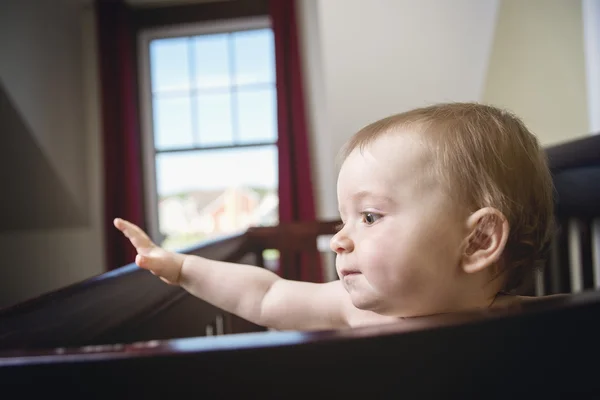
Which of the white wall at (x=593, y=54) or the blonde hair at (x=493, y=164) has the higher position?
the white wall at (x=593, y=54)

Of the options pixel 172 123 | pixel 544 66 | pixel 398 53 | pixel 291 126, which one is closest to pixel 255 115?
pixel 291 126

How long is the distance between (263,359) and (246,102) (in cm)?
285

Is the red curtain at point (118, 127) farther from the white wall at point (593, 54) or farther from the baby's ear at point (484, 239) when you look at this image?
the baby's ear at point (484, 239)

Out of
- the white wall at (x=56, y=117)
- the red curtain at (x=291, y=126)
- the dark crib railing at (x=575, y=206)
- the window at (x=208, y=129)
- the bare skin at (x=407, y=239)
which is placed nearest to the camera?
the bare skin at (x=407, y=239)

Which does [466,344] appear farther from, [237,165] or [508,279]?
[237,165]

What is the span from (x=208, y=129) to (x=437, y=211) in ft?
8.78

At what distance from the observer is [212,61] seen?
9.73 feet

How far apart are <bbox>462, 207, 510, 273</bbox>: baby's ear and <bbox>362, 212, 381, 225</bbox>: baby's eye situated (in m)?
0.09

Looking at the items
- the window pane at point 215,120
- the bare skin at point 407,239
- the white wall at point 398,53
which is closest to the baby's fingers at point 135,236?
the bare skin at point 407,239

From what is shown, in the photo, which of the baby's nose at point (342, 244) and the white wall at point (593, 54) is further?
the white wall at point (593, 54)

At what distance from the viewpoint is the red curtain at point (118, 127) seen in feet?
9.16

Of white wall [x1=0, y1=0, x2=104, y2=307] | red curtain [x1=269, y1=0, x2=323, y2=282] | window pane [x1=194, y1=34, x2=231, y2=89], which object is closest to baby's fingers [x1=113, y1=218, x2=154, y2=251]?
red curtain [x1=269, y1=0, x2=323, y2=282]

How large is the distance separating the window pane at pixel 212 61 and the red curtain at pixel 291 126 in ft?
1.47

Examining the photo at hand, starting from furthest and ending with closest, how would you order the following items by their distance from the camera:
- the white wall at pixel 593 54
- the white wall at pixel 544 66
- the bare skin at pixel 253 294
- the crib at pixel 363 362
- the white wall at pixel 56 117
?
the white wall at pixel 56 117
the white wall at pixel 544 66
the white wall at pixel 593 54
the bare skin at pixel 253 294
the crib at pixel 363 362
